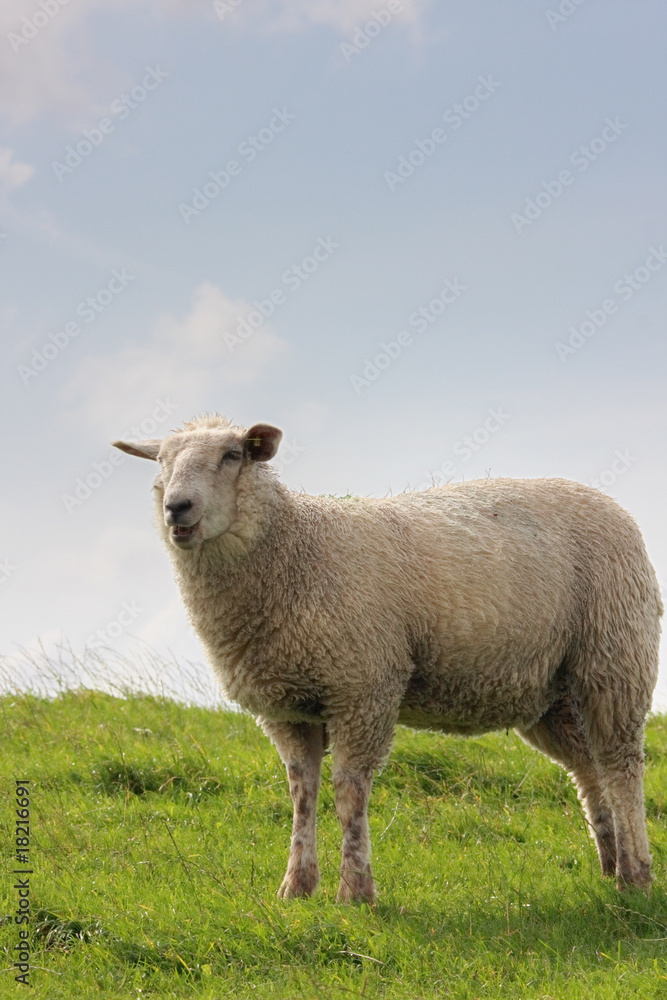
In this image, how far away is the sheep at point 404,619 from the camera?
572cm

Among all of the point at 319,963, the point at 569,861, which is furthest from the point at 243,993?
the point at 569,861

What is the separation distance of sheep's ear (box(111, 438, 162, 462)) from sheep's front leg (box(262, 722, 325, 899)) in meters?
1.67

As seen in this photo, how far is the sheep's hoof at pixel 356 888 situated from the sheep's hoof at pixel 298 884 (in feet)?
0.74

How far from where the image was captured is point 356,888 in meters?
5.59

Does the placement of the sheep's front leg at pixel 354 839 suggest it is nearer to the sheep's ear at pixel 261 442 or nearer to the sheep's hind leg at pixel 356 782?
the sheep's hind leg at pixel 356 782

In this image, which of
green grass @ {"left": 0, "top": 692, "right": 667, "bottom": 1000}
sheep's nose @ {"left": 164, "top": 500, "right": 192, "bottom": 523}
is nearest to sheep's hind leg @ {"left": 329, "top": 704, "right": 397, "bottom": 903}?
green grass @ {"left": 0, "top": 692, "right": 667, "bottom": 1000}

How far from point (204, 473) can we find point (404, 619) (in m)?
1.37

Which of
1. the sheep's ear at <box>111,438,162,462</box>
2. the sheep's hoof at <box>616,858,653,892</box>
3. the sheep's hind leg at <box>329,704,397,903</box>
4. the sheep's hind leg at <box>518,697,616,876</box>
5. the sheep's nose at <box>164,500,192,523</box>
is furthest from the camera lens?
the sheep's hind leg at <box>518,697,616,876</box>

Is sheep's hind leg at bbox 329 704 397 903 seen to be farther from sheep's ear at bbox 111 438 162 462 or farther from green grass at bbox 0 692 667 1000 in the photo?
sheep's ear at bbox 111 438 162 462

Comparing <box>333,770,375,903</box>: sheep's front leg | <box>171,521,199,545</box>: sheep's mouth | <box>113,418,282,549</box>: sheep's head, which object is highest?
<box>113,418,282,549</box>: sheep's head

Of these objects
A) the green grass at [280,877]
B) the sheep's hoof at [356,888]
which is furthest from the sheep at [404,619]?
the green grass at [280,877]

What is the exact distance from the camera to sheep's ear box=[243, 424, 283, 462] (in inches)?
229

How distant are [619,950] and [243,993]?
1818 millimetres

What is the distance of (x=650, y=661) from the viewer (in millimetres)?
6836
